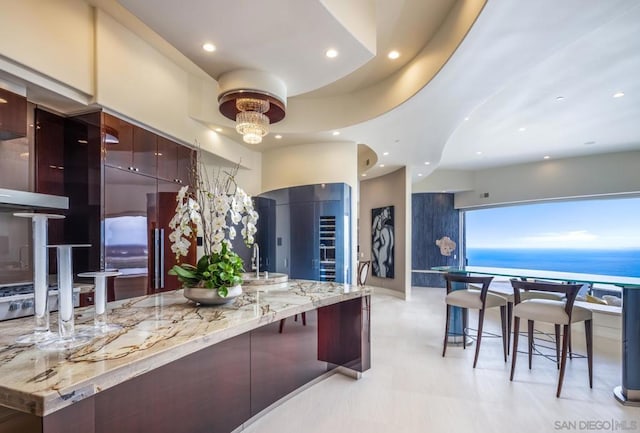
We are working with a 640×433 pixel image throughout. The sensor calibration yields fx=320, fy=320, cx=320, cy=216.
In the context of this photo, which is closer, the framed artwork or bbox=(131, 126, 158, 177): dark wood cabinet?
bbox=(131, 126, 158, 177): dark wood cabinet

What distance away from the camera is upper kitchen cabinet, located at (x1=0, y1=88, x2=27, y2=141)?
2.52 meters

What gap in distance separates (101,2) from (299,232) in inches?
141

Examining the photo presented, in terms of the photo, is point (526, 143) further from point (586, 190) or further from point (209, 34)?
point (209, 34)

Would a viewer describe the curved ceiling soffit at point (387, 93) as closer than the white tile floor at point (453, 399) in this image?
No

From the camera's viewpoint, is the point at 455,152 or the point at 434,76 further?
the point at 455,152

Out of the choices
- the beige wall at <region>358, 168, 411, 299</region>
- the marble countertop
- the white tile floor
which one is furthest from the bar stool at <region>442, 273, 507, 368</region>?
the beige wall at <region>358, 168, 411, 299</region>

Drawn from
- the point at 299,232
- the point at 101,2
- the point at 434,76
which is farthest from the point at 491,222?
the point at 101,2

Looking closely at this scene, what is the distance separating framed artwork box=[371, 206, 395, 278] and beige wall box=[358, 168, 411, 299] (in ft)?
0.45

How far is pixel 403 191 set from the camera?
25.1 feet

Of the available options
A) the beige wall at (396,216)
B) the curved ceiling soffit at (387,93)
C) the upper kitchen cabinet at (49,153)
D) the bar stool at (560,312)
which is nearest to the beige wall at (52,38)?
the upper kitchen cabinet at (49,153)

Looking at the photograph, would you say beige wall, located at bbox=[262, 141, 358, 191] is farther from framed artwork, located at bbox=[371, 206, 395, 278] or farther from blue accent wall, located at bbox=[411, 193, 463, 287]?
blue accent wall, located at bbox=[411, 193, 463, 287]

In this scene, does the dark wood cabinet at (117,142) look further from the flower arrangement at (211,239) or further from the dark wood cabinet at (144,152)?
the flower arrangement at (211,239)

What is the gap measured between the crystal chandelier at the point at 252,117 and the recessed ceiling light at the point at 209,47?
461 millimetres

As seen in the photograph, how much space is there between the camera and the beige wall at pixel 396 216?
24.7ft
